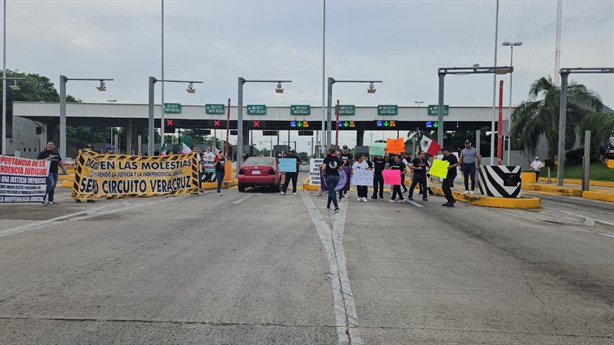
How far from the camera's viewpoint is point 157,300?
4.99m

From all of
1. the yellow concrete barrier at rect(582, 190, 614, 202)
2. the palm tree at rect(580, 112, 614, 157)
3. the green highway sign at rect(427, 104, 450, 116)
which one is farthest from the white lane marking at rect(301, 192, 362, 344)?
the green highway sign at rect(427, 104, 450, 116)

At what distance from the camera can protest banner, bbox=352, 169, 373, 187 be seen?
54.8 feet

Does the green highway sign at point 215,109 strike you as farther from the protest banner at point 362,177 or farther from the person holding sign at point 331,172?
the person holding sign at point 331,172

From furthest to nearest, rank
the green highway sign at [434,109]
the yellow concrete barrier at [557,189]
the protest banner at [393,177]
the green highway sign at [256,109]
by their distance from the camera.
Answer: the green highway sign at [256,109] → the green highway sign at [434,109] → the yellow concrete barrier at [557,189] → the protest banner at [393,177]

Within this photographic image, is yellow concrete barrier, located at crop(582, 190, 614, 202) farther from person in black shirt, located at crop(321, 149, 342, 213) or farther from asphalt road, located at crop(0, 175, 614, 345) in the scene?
person in black shirt, located at crop(321, 149, 342, 213)

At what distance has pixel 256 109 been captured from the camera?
49.2 metres

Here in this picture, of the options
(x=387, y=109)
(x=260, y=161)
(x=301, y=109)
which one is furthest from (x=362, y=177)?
(x=387, y=109)

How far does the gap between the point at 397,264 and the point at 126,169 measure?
40.4 feet

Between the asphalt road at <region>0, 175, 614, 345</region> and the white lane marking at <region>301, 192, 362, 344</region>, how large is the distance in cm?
2

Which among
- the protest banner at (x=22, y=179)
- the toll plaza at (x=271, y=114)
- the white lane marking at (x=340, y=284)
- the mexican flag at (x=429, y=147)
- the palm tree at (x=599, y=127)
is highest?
the toll plaza at (x=271, y=114)

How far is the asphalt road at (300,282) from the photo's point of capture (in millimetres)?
4223

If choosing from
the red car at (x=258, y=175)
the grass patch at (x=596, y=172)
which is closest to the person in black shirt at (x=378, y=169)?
the red car at (x=258, y=175)

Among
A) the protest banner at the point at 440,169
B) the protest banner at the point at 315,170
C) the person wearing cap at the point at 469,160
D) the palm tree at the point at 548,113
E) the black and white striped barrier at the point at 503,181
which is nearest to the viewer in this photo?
the protest banner at the point at 440,169

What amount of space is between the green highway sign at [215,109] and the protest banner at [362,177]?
33.3 m
